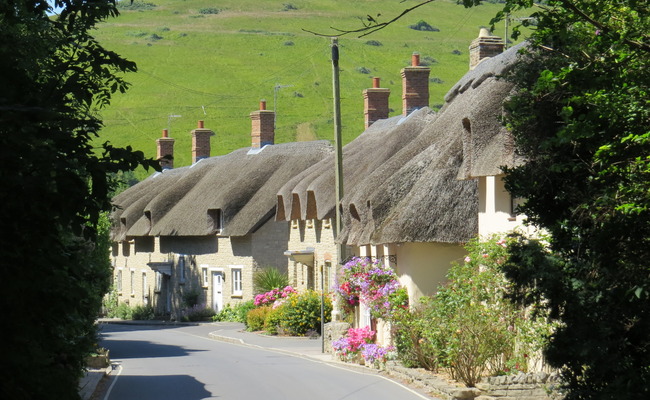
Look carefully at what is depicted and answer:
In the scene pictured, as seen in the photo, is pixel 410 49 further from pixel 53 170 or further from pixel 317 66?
pixel 53 170

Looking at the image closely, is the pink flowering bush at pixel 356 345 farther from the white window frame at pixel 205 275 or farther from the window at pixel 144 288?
the window at pixel 144 288

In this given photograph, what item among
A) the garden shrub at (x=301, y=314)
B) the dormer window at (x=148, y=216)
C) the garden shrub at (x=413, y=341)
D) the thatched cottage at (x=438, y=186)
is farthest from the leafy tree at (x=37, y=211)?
the dormer window at (x=148, y=216)

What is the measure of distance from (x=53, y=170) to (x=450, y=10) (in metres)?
171

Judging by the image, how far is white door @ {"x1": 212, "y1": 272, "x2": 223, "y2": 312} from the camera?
44.8m

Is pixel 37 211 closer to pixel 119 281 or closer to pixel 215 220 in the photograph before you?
pixel 215 220

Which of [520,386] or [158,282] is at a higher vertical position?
[158,282]

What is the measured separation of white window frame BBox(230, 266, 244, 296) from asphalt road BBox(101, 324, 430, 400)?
9722 mm

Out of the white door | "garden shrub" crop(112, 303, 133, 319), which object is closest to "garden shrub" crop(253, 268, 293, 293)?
the white door

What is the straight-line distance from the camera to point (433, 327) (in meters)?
19.0

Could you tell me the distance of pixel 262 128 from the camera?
159ft

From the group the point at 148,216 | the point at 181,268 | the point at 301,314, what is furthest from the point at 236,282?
the point at 148,216

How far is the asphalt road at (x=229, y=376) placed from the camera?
60.0 feet

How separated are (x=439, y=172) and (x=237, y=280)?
21.5 metres

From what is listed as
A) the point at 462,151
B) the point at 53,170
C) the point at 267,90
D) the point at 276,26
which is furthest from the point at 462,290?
the point at 276,26
